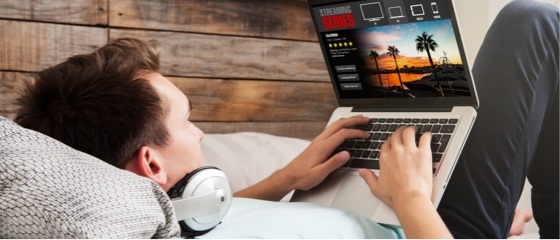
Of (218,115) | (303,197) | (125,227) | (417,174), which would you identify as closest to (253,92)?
(218,115)

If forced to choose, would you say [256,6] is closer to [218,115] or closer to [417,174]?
[218,115]

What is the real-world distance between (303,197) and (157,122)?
420 mm

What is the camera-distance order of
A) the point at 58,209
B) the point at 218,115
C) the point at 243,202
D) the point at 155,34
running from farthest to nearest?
1. the point at 218,115
2. the point at 155,34
3. the point at 243,202
4. the point at 58,209

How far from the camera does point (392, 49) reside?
53.1 inches

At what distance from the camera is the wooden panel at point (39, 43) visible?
1766mm

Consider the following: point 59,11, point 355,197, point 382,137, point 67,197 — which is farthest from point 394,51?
point 59,11

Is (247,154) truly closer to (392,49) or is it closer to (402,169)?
(392,49)

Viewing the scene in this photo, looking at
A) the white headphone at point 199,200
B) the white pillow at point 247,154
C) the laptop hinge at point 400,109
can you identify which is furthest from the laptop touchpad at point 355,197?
the white pillow at point 247,154

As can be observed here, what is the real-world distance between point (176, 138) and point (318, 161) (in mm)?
346

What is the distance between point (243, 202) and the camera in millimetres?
1222

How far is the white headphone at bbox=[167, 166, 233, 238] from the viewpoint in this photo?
39.0 inches

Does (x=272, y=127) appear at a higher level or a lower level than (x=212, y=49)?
lower

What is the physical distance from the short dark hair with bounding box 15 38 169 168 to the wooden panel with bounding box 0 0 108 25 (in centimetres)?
77

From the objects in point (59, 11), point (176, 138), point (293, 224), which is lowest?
point (293, 224)
